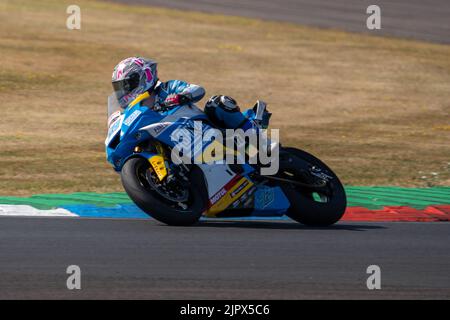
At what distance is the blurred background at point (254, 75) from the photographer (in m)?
15.2

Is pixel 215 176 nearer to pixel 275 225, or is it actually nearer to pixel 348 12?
pixel 275 225

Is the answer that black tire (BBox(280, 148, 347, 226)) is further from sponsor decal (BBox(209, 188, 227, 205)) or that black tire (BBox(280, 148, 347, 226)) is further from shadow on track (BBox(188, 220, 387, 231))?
sponsor decal (BBox(209, 188, 227, 205))

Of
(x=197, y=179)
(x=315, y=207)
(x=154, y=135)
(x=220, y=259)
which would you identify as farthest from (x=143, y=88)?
(x=220, y=259)

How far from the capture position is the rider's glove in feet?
32.3

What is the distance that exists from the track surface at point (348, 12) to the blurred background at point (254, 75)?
0.06 m

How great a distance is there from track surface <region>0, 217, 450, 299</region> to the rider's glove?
3.75 feet

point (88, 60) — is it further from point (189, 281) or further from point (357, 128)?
point (189, 281)

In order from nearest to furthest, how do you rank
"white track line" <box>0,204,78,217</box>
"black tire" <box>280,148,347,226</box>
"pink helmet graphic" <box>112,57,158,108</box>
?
1. "pink helmet graphic" <box>112,57,158,108</box>
2. "black tire" <box>280,148,347,226</box>
3. "white track line" <box>0,204,78,217</box>

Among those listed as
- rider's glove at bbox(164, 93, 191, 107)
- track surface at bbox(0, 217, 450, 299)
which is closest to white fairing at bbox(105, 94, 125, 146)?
rider's glove at bbox(164, 93, 191, 107)

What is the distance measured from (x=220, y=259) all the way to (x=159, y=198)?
Result: 133 centimetres

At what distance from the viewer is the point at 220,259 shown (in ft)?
27.6

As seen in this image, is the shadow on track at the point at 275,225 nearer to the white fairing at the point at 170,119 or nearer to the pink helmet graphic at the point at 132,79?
the white fairing at the point at 170,119
